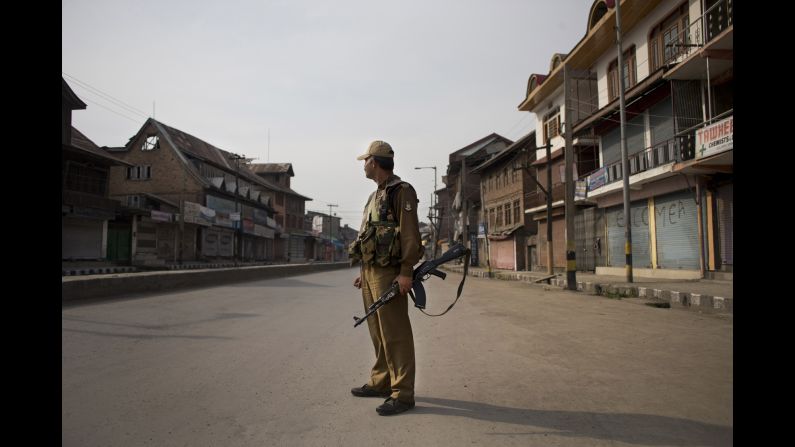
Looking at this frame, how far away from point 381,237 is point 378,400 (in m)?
1.13

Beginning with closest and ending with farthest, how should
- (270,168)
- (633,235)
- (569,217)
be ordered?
1. (569,217)
2. (633,235)
3. (270,168)

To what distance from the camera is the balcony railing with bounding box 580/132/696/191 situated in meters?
15.1

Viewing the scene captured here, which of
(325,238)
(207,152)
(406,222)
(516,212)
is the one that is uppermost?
(207,152)

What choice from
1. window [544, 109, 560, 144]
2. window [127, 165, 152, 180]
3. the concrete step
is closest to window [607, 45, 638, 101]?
window [544, 109, 560, 144]

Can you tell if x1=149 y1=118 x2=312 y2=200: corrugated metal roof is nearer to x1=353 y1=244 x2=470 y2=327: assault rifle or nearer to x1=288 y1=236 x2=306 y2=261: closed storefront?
x1=288 y1=236 x2=306 y2=261: closed storefront

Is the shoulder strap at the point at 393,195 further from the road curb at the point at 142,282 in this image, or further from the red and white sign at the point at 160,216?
the red and white sign at the point at 160,216

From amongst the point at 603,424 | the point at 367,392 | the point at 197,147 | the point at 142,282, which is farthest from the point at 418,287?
the point at 197,147

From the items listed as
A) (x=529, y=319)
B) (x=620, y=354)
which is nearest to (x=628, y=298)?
(x=529, y=319)

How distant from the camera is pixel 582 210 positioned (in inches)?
1002

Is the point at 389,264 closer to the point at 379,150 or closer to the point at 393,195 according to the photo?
the point at 393,195

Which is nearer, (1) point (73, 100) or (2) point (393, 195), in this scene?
(2) point (393, 195)

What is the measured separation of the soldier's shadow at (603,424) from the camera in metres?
2.54

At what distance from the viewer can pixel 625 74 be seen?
68.2 feet
